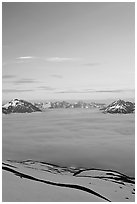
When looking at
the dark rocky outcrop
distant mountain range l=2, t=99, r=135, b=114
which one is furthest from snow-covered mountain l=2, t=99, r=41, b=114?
the dark rocky outcrop

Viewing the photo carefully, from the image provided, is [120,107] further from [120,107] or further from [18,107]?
[18,107]

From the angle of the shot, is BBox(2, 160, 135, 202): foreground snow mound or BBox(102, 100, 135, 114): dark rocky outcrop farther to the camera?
BBox(102, 100, 135, 114): dark rocky outcrop

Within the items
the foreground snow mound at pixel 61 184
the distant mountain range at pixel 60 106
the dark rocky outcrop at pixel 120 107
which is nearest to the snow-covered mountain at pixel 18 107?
the distant mountain range at pixel 60 106

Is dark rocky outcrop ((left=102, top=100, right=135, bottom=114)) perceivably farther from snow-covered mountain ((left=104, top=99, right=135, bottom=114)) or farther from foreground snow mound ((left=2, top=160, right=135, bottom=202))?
foreground snow mound ((left=2, top=160, right=135, bottom=202))

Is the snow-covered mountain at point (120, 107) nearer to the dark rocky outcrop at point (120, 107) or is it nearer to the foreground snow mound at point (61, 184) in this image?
the dark rocky outcrop at point (120, 107)

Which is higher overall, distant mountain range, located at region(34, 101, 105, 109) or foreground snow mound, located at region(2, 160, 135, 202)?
distant mountain range, located at region(34, 101, 105, 109)

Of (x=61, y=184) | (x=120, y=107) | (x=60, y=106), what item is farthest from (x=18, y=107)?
(x=120, y=107)
